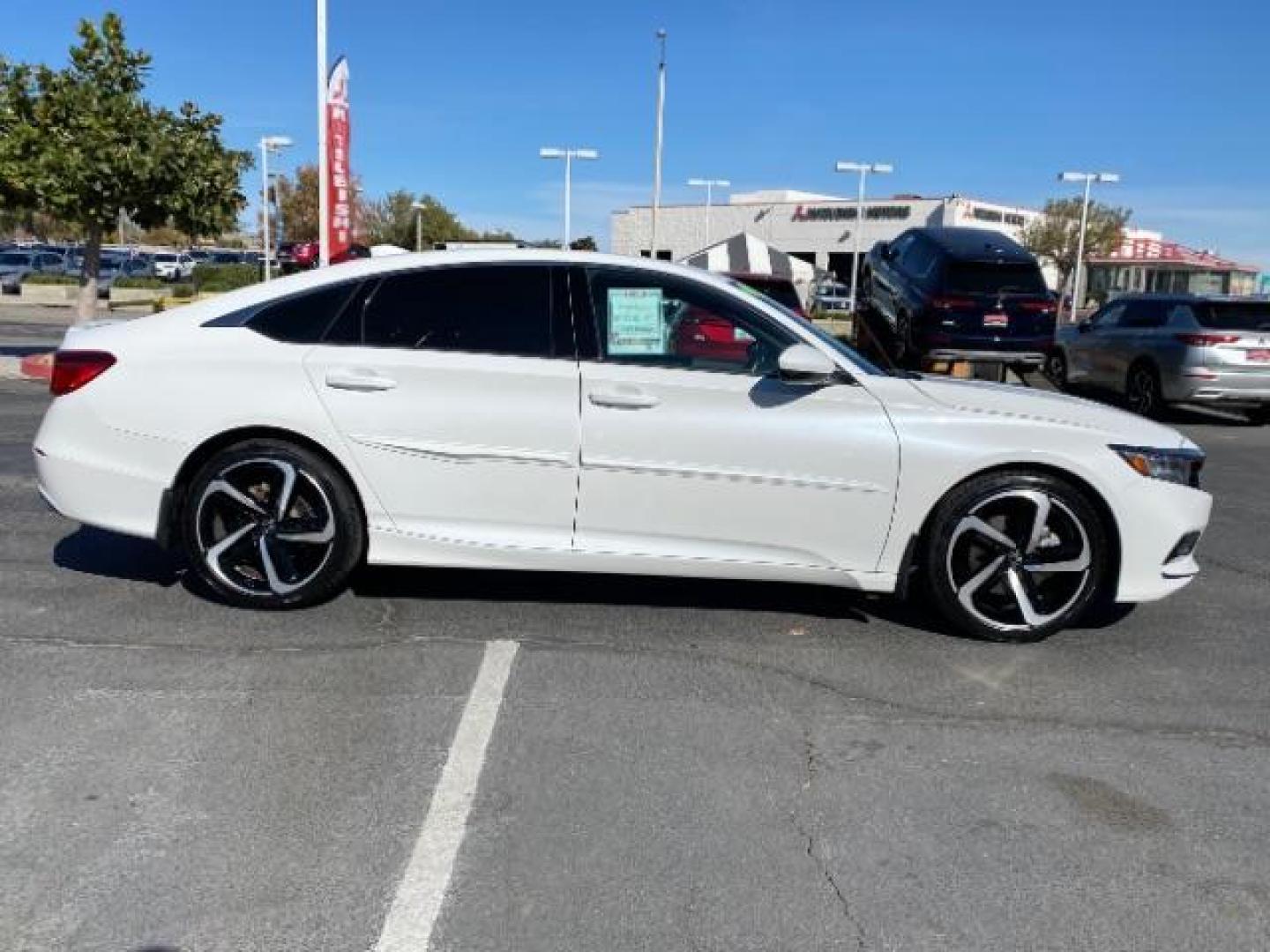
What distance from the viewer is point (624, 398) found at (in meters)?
4.58

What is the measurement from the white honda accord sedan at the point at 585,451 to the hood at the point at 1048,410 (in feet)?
0.07

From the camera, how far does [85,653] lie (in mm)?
4324

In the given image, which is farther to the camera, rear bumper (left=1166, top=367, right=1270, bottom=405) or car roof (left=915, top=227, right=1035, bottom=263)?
car roof (left=915, top=227, right=1035, bottom=263)

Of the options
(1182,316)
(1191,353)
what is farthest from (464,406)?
(1182,316)

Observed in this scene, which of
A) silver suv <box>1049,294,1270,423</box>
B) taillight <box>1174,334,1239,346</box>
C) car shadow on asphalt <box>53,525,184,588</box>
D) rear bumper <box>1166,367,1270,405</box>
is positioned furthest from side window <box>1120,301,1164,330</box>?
car shadow on asphalt <box>53,525,184,588</box>

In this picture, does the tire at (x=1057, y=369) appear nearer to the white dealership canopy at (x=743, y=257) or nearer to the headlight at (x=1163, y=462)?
the white dealership canopy at (x=743, y=257)

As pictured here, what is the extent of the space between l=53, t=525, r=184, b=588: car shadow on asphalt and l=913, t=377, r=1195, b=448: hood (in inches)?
145

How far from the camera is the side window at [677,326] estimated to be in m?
4.68

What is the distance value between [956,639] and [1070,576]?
55 cm

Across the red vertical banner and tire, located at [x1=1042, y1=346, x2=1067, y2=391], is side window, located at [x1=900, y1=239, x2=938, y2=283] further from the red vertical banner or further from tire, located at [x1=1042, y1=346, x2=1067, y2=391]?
the red vertical banner

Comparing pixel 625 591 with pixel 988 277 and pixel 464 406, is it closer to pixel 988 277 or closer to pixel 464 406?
pixel 464 406

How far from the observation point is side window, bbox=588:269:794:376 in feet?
15.4

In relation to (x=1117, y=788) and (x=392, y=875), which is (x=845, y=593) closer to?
(x=1117, y=788)

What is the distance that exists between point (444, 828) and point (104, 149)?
12236mm
